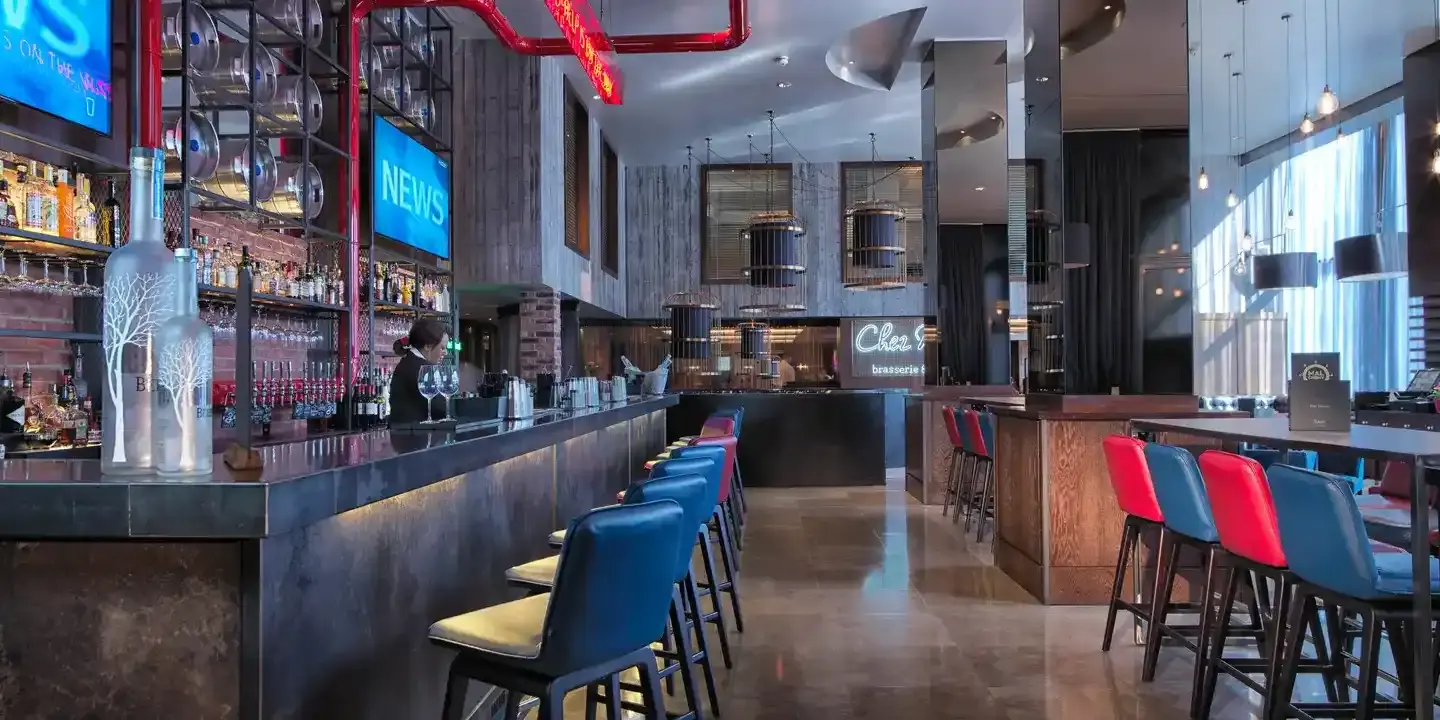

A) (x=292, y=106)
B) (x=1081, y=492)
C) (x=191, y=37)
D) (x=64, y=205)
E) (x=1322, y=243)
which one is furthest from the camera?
Result: (x=1322, y=243)

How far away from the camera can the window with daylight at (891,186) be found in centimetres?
1404

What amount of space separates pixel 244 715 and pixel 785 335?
1298 cm

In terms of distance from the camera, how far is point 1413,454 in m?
2.51

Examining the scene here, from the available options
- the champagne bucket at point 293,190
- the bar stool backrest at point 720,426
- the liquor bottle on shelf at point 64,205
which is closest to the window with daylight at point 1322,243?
the bar stool backrest at point 720,426

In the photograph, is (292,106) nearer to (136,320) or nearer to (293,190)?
(293,190)

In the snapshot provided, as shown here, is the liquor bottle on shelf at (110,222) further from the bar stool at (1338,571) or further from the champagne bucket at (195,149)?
the bar stool at (1338,571)

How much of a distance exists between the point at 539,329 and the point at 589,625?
8.01 meters

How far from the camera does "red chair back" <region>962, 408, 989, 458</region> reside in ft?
23.9

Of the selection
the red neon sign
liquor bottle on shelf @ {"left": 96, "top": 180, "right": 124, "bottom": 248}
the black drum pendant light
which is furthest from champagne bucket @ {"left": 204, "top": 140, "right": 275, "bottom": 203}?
the black drum pendant light

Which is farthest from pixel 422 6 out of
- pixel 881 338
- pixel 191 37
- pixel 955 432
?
pixel 881 338

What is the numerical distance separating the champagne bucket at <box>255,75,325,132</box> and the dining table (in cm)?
515

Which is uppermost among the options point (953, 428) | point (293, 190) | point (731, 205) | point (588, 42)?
point (731, 205)

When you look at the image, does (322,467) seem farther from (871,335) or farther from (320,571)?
(871,335)

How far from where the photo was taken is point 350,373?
6.44 m
